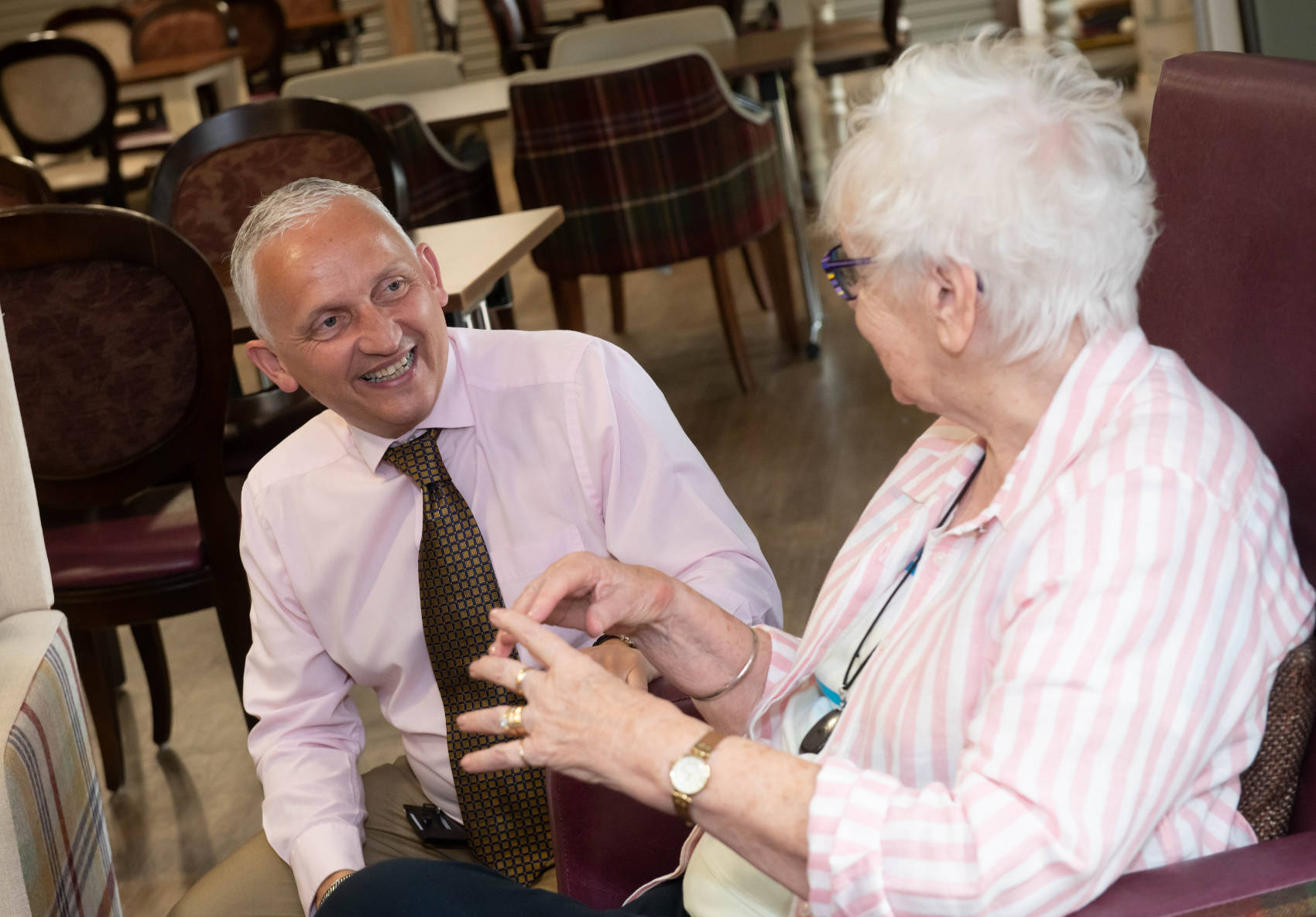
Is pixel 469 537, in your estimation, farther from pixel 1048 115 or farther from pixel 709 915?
pixel 1048 115

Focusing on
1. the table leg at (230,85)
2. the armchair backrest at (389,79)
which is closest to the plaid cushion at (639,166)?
the armchair backrest at (389,79)

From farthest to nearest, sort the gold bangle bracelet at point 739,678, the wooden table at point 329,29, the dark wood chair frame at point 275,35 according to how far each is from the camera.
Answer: the wooden table at point 329,29, the dark wood chair frame at point 275,35, the gold bangle bracelet at point 739,678

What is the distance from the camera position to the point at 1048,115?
1003 mm

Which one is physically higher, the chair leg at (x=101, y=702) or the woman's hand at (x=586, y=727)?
the woman's hand at (x=586, y=727)

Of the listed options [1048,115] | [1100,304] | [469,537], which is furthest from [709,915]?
[1048,115]

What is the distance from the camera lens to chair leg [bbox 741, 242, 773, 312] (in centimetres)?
483

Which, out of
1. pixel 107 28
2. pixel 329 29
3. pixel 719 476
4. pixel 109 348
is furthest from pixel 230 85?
pixel 109 348

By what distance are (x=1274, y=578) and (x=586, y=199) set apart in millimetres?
3149

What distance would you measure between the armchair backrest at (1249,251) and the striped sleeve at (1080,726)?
146mm

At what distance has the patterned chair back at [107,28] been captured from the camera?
337 inches

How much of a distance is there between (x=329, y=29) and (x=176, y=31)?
163 centimetres

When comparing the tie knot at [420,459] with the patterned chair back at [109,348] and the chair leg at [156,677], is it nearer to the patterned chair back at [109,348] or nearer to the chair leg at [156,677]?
the patterned chair back at [109,348]

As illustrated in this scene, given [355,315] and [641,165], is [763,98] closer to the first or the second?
[641,165]

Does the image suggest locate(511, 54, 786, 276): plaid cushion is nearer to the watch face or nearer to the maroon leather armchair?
the maroon leather armchair
